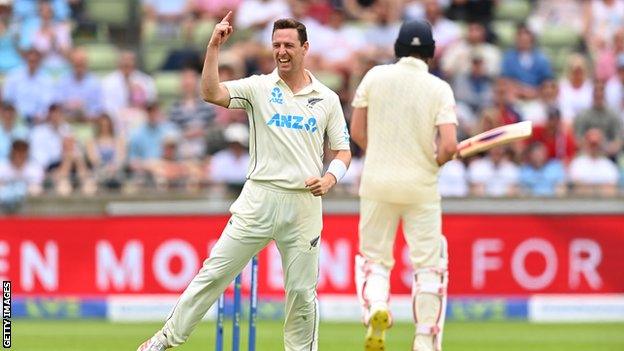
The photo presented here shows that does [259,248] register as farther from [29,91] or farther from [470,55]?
[470,55]

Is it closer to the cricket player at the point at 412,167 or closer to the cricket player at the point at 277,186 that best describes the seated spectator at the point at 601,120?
the cricket player at the point at 412,167

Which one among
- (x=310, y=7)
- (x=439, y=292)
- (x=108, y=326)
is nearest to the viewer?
(x=439, y=292)

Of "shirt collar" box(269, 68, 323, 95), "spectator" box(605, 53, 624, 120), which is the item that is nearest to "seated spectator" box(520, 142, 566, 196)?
Result: "spectator" box(605, 53, 624, 120)

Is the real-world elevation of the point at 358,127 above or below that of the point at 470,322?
above

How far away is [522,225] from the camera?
47.2 feet

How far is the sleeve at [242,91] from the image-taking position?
27.3ft

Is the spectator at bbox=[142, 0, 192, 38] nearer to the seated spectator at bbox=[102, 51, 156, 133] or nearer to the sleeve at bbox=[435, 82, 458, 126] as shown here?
the seated spectator at bbox=[102, 51, 156, 133]

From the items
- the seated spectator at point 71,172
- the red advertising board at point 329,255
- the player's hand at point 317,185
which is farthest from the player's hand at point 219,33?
the seated spectator at point 71,172

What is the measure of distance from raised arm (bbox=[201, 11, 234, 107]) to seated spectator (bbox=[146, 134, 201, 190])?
20.9ft

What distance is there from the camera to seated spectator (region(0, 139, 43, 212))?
1439cm

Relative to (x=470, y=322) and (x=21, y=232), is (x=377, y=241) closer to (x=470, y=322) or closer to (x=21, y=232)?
(x=470, y=322)

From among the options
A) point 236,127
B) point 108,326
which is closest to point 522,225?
point 236,127

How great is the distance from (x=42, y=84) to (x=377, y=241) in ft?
25.7

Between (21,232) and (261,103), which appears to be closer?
(261,103)
